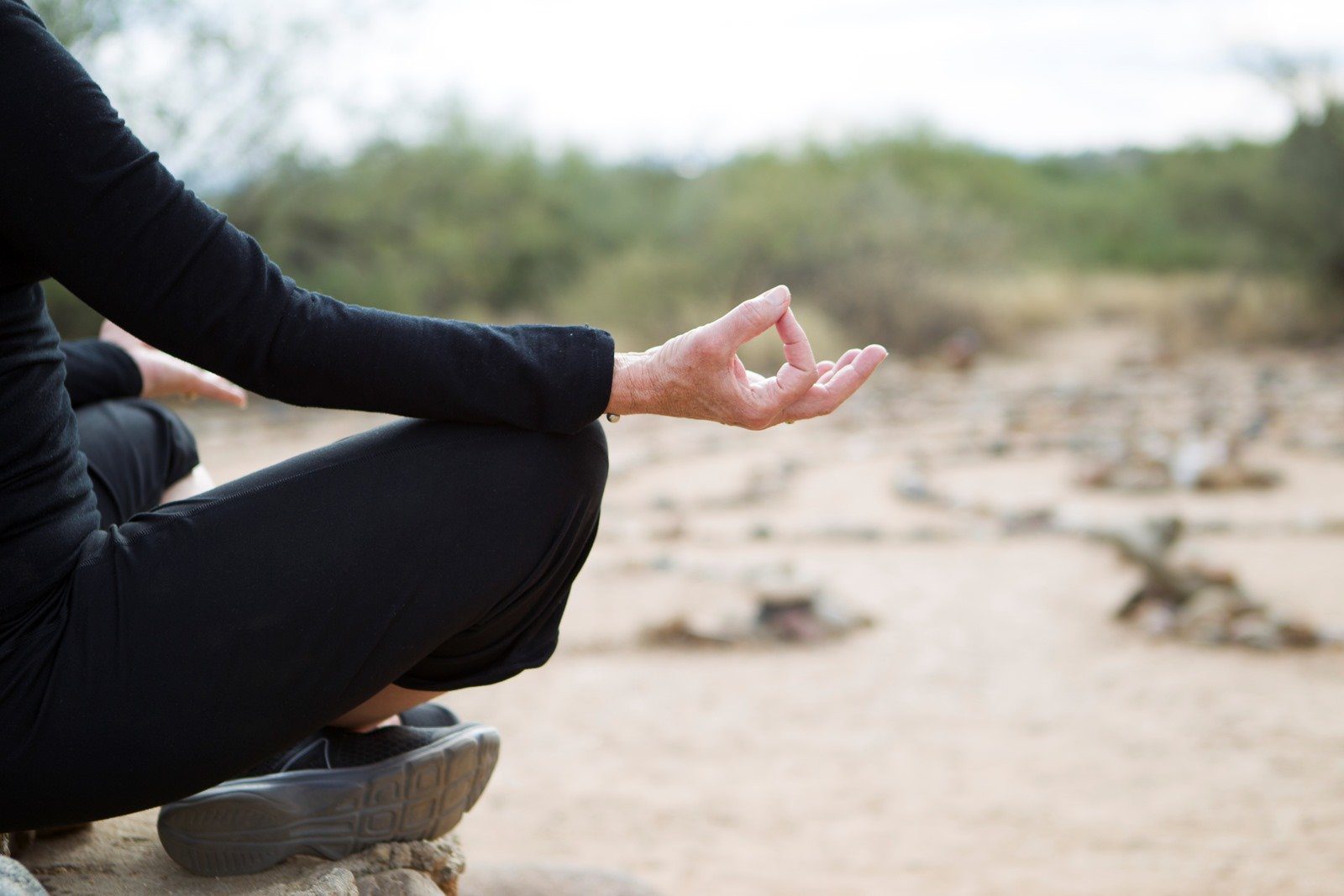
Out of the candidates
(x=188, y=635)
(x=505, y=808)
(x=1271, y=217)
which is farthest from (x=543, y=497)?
(x=1271, y=217)

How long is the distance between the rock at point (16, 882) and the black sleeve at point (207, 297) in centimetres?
53

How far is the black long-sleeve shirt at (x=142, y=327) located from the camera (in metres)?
1.10

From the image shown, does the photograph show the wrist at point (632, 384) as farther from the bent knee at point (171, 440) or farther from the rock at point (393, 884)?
the bent knee at point (171, 440)

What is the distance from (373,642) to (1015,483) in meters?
6.09

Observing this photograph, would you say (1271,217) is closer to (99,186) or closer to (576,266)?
(576,266)

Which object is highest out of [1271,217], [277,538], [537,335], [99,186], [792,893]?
[1271,217]

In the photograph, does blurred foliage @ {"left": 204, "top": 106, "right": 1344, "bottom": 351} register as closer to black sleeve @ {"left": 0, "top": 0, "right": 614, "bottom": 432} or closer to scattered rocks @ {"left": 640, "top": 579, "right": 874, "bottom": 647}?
scattered rocks @ {"left": 640, "top": 579, "right": 874, "bottom": 647}

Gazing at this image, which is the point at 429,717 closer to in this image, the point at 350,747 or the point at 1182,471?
the point at 350,747

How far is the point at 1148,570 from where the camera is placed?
4.25 meters

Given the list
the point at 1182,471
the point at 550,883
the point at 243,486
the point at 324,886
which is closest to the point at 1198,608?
the point at 1182,471

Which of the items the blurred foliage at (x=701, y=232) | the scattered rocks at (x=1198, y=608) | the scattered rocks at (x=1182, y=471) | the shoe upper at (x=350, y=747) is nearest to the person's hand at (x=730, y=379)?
the shoe upper at (x=350, y=747)

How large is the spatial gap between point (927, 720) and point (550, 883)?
5.49ft

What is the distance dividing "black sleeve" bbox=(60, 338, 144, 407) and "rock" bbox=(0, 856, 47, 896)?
0.77m

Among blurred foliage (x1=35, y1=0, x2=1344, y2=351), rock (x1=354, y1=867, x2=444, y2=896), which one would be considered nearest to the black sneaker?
rock (x1=354, y1=867, x2=444, y2=896)
